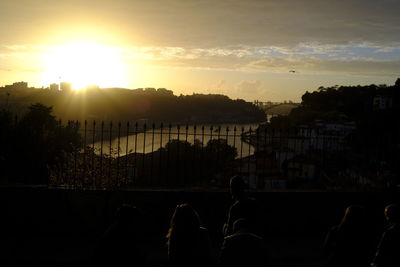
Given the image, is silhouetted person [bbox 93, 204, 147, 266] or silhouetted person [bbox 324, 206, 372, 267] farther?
silhouetted person [bbox 324, 206, 372, 267]

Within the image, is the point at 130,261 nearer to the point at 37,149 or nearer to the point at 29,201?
the point at 29,201

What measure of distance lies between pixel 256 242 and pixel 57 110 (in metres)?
29.3

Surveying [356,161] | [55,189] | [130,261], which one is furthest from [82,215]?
[356,161]

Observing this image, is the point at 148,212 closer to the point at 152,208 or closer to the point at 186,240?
the point at 152,208

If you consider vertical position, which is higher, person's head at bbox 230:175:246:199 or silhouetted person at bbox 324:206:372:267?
person's head at bbox 230:175:246:199

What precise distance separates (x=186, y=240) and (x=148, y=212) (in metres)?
3.78

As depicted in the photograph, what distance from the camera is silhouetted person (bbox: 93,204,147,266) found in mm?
3854

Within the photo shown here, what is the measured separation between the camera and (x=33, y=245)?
697 cm

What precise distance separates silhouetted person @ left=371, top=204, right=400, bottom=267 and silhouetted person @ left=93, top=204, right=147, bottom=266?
2.33 m

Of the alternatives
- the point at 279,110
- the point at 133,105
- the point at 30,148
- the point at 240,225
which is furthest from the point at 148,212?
the point at 279,110

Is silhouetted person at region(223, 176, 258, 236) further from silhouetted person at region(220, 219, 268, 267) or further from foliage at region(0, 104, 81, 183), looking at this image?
foliage at region(0, 104, 81, 183)

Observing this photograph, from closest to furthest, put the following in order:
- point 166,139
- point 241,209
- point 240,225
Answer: point 240,225
point 241,209
point 166,139

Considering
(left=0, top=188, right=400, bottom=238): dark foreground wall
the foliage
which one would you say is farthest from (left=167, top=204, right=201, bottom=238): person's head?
the foliage

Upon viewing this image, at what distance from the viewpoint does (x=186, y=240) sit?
396 centimetres
